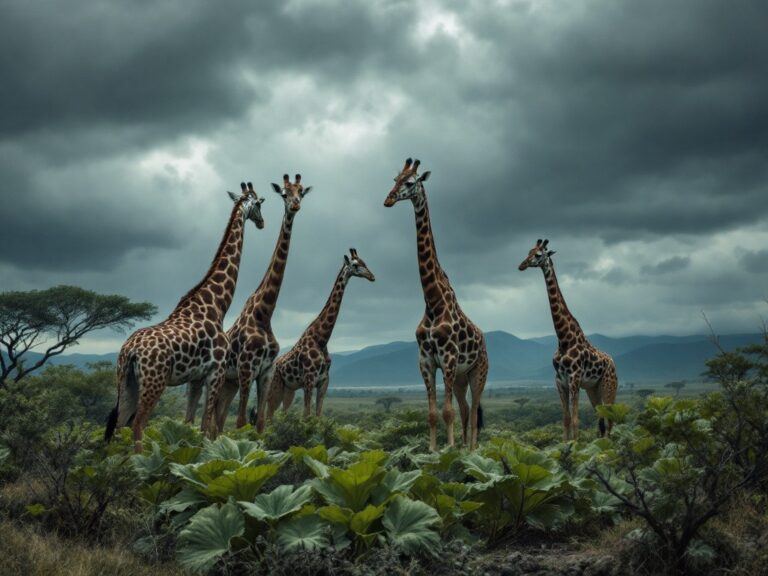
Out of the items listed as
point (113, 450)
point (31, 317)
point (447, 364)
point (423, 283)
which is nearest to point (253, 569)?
point (113, 450)

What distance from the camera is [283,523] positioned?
5.93m

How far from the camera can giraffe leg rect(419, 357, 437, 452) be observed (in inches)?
405

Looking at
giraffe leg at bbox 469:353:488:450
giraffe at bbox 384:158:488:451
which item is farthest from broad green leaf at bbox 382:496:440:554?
giraffe leg at bbox 469:353:488:450

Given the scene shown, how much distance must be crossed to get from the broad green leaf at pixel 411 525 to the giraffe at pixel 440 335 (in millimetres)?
4201

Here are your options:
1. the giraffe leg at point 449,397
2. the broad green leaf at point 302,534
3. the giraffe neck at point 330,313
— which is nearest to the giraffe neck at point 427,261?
the giraffe leg at point 449,397

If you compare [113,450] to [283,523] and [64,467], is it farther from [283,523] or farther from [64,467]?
[283,523]

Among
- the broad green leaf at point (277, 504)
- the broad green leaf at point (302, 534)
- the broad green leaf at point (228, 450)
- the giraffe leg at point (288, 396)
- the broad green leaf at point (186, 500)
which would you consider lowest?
the broad green leaf at point (302, 534)

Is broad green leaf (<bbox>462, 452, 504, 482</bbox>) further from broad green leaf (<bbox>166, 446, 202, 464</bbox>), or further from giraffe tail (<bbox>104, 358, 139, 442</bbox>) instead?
giraffe tail (<bbox>104, 358, 139, 442</bbox>)

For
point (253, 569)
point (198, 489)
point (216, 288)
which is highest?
point (216, 288)

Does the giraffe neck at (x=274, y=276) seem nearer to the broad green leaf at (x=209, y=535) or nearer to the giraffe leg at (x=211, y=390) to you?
the giraffe leg at (x=211, y=390)

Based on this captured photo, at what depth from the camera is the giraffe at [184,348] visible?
9.51 meters

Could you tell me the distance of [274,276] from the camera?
522 inches

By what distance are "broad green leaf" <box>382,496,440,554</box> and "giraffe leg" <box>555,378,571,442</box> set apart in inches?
301

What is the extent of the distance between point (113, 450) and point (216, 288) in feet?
13.0
